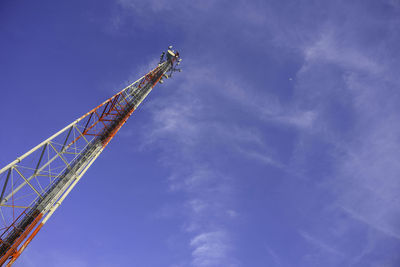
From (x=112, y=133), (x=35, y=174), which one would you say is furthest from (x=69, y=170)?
(x=112, y=133)

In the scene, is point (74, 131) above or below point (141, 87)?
below

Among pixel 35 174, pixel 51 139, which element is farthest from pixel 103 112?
pixel 35 174

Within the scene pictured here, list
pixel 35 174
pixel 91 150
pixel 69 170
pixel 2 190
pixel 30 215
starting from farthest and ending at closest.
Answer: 1. pixel 91 150
2. pixel 69 170
3. pixel 35 174
4. pixel 30 215
5. pixel 2 190

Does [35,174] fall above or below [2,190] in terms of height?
above

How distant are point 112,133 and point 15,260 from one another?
17.3m

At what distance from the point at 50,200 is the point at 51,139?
254 inches

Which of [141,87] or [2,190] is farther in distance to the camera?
[141,87]

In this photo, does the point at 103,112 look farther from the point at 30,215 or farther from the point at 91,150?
the point at 30,215

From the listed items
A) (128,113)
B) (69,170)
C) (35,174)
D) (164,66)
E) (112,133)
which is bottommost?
(35,174)

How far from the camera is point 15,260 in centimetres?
2180

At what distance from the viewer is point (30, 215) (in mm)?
23938

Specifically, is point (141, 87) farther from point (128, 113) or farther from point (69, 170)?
point (69, 170)

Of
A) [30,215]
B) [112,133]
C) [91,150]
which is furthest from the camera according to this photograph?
[112,133]

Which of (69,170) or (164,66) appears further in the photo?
(164,66)
